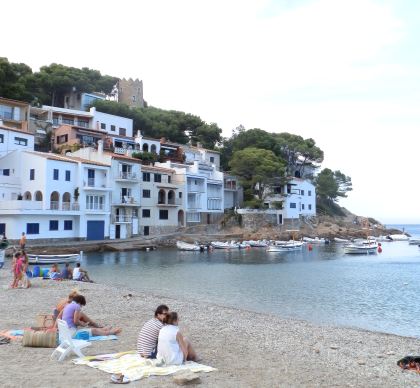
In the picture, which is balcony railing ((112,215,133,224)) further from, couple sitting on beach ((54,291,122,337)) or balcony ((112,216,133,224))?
couple sitting on beach ((54,291,122,337))

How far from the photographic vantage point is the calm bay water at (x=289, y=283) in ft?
69.9

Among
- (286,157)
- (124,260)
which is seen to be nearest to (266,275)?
(124,260)

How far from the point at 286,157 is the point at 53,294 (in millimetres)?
80111

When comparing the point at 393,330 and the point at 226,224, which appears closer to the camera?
the point at 393,330

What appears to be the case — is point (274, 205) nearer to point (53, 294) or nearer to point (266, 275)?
point (266, 275)

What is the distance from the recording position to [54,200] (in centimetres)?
5356

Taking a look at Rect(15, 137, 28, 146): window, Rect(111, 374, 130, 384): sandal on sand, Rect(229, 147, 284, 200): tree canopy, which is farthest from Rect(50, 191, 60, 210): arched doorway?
Rect(111, 374, 130, 384): sandal on sand

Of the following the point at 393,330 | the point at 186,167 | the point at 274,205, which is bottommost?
the point at 393,330

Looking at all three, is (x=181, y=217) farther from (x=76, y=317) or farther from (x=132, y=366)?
(x=132, y=366)

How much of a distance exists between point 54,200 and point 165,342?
4795 cm

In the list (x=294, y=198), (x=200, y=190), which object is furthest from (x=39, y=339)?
(x=294, y=198)

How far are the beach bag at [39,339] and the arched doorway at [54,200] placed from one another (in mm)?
43331

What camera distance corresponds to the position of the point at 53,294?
20.7 metres

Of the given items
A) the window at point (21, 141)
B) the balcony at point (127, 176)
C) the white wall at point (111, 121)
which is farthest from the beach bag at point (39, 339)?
the white wall at point (111, 121)
